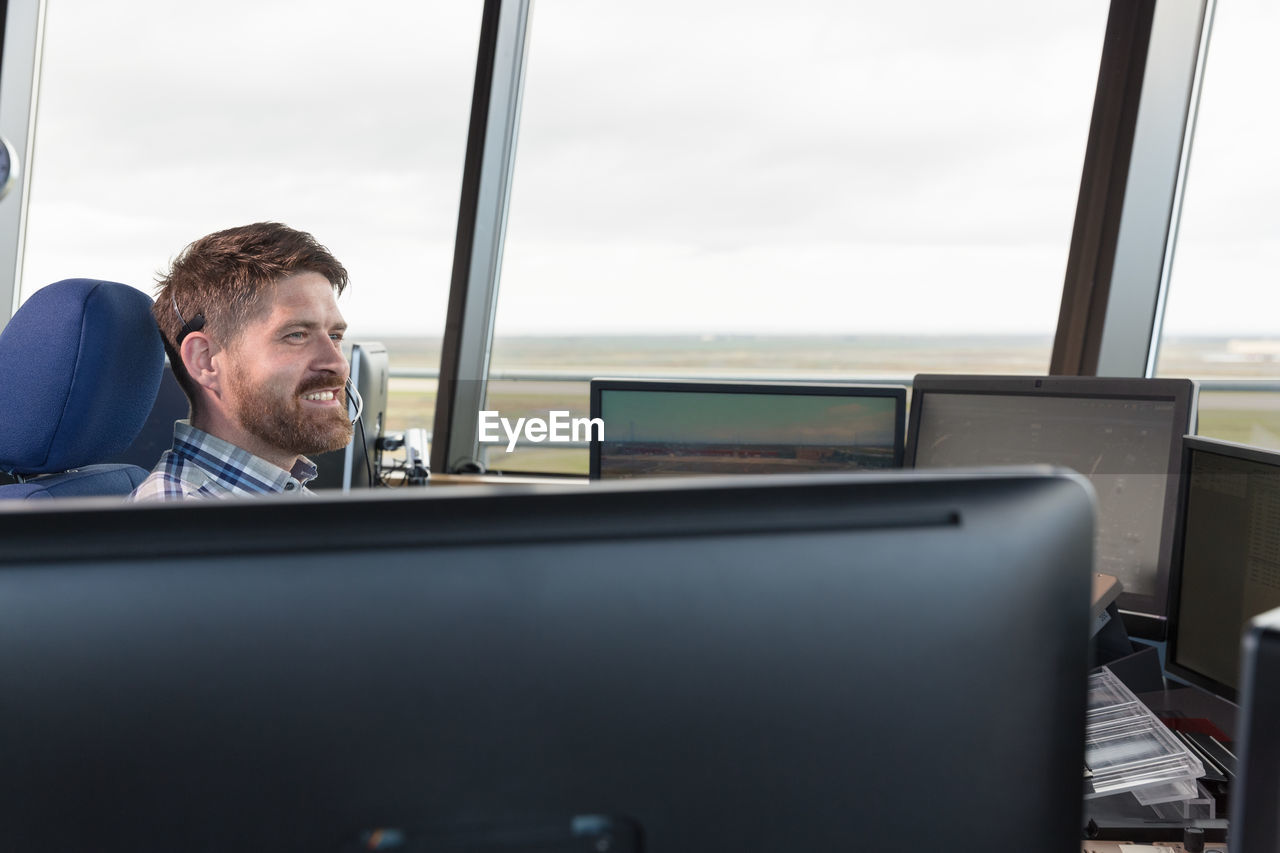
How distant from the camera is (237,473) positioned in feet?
5.32

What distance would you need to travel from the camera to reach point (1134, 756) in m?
1.13

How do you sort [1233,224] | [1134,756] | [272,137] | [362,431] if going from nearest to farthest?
[1134,756] < [362,431] < [1233,224] < [272,137]

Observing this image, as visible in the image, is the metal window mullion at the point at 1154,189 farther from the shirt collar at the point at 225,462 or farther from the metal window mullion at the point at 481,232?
the shirt collar at the point at 225,462

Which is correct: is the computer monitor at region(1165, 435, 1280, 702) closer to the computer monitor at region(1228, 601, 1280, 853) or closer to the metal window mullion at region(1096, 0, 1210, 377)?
the computer monitor at region(1228, 601, 1280, 853)

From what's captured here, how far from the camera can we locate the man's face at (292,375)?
5.48 feet

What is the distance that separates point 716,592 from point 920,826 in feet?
0.55

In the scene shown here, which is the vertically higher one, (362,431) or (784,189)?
(784,189)

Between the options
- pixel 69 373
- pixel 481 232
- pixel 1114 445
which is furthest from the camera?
pixel 481 232

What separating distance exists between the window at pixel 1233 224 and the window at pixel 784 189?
0.32m

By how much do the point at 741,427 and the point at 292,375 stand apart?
2.66 ft

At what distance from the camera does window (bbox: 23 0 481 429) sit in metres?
3.50

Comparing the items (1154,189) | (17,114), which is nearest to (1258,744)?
(1154,189)

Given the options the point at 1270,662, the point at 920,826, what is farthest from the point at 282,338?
the point at 1270,662

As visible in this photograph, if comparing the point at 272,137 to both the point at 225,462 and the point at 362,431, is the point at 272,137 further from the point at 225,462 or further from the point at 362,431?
the point at 225,462
